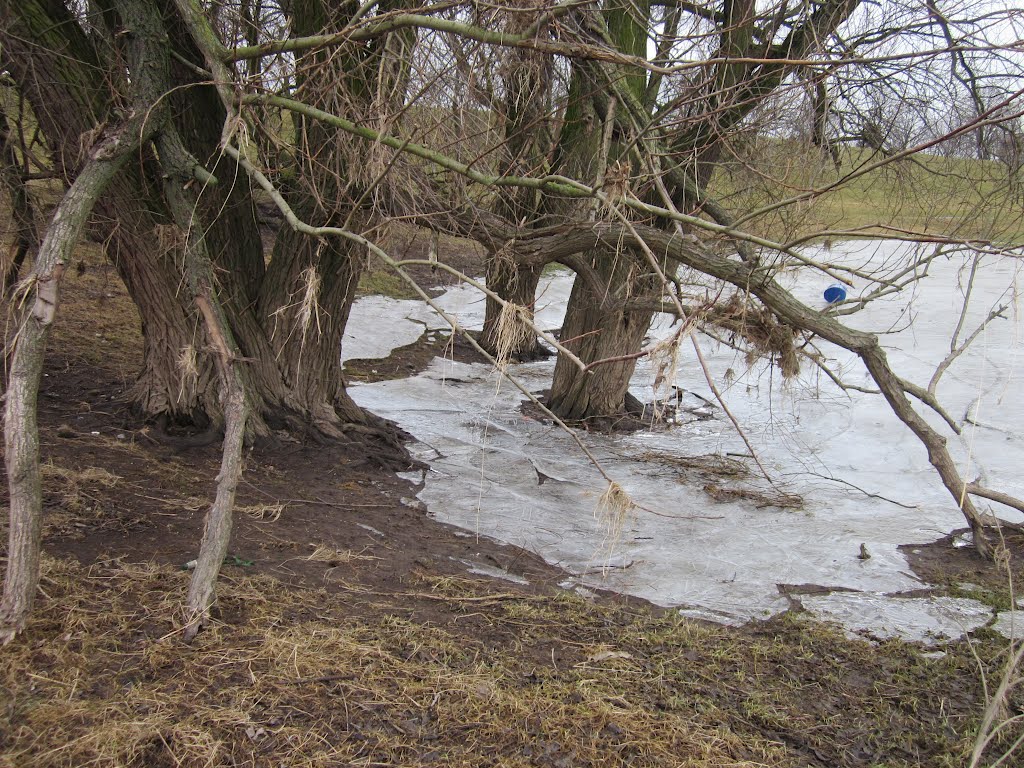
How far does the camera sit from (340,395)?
243 inches

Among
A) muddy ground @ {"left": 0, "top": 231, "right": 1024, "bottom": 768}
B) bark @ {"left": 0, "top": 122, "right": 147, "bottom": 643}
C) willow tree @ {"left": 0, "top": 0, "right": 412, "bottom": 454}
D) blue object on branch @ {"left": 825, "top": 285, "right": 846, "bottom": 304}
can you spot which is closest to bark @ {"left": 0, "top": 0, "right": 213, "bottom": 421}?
willow tree @ {"left": 0, "top": 0, "right": 412, "bottom": 454}

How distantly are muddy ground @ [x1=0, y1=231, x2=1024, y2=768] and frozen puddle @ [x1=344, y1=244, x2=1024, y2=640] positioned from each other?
297 millimetres

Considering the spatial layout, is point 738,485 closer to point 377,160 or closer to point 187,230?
point 377,160

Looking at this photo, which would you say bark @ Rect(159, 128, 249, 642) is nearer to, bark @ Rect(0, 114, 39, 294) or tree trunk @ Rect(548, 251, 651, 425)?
bark @ Rect(0, 114, 39, 294)

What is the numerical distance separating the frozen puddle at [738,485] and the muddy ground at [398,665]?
0.98 ft

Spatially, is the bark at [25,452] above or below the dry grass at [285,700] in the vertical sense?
above

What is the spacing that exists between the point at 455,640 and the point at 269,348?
3.13 metres

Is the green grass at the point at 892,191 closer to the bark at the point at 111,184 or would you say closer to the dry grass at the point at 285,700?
the dry grass at the point at 285,700

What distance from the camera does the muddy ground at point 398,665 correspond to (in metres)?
2.57

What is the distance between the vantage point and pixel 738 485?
Answer: 5914 millimetres

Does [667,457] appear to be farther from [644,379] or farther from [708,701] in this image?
[708,701]

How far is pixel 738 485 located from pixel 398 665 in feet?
11.7

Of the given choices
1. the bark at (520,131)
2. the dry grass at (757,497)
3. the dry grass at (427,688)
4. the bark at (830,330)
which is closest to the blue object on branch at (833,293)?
the bark at (520,131)

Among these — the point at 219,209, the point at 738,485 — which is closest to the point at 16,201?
the point at 219,209
